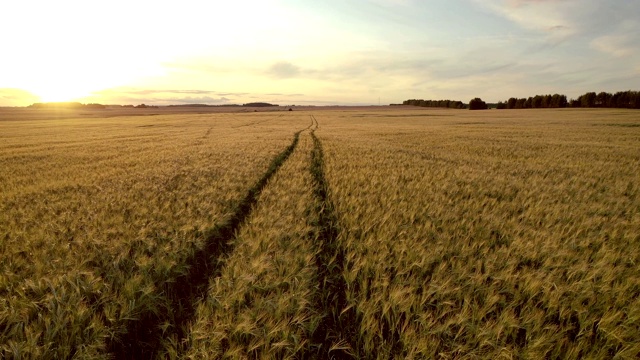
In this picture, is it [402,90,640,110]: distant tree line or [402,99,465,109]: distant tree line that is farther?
[402,99,465,109]: distant tree line

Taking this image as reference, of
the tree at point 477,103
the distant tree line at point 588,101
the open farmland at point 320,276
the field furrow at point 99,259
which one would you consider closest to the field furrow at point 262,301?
the open farmland at point 320,276

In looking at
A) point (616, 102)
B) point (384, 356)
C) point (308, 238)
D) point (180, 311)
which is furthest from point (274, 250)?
point (616, 102)

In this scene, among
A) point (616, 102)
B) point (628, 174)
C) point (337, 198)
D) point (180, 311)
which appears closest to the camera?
point (180, 311)

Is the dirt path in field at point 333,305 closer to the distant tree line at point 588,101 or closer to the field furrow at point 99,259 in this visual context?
the field furrow at point 99,259

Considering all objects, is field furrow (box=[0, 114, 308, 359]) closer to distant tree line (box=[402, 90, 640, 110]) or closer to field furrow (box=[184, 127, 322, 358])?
field furrow (box=[184, 127, 322, 358])

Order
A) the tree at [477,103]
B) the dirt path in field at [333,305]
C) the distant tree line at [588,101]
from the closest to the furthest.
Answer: the dirt path in field at [333,305]
the distant tree line at [588,101]
the tree at [477,103]

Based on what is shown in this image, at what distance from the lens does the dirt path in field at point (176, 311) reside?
243 cm

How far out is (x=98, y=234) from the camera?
409 cm

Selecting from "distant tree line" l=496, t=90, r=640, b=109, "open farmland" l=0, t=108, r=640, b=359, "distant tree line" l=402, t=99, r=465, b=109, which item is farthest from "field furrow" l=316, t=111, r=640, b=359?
"distant tree line" l=402, t=99, r=465, b=109

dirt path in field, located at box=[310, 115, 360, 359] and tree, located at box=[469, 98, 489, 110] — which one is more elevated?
tree, located at box=[469, 98, 489, 110]

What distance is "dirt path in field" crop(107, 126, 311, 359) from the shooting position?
95.5 inches

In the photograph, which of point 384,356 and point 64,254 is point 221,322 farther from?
point 64,254

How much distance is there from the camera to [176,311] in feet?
9.20

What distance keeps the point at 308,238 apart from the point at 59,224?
12.4 ft
